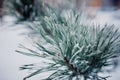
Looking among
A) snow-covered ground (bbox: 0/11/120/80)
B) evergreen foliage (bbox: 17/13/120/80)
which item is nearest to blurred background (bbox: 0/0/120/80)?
snow-covered ground (bbox: 0/11/120/80)

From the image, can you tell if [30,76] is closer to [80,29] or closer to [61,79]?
[61,79]

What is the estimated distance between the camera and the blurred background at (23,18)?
313cm

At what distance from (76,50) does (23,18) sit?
3.24 m

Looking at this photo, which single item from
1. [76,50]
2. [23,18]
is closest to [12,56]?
[76,50]

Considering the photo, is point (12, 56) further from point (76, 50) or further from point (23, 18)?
point (23, 18)

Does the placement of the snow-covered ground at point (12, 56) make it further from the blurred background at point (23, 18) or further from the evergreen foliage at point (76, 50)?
the evergreen foliage at point (76, 50)

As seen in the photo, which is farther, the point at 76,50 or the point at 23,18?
the point at 23,18

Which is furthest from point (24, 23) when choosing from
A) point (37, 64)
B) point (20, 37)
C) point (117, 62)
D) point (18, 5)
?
point (117, 62)

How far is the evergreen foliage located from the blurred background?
210 mm

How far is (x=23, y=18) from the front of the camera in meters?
5.57

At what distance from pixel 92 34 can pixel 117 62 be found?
538mm

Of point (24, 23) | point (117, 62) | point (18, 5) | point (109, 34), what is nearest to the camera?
point (109, 34)

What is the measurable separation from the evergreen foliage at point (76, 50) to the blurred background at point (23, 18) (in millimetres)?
210

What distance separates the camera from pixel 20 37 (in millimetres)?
4348
